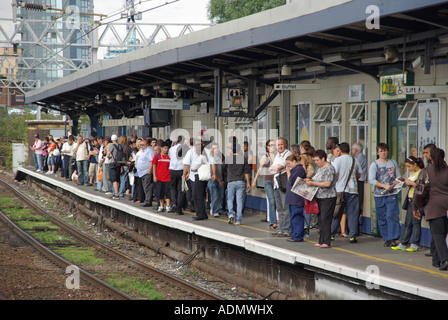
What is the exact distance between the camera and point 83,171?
21.7m

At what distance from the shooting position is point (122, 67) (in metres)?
16.9

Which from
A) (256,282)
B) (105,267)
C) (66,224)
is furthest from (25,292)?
(66,224)

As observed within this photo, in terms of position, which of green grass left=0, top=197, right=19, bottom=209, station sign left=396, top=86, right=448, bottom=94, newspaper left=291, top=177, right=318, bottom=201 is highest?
station sign left=396, top=86, right=448, bottom=94

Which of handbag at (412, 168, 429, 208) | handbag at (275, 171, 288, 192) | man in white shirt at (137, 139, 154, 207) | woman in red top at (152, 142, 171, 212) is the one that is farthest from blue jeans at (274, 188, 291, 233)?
man in white shirt at (137, 139, 154, 207)

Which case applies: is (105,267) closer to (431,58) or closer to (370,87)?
(370,87)

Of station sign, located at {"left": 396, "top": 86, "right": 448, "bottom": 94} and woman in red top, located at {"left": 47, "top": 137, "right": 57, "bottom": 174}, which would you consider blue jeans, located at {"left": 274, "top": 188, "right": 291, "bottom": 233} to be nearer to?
station sign, located at {"left": 396, "top": 86, "right": 448, "bottom": 94}

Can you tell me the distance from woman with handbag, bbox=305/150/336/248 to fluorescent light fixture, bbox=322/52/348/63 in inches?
72.1

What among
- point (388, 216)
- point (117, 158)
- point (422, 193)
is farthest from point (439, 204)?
point (117, 158)

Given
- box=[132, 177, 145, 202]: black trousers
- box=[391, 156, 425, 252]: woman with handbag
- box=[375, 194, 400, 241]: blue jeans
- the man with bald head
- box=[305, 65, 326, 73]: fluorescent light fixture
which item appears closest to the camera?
box=[391, 156, 425, 252]: woman with handbag

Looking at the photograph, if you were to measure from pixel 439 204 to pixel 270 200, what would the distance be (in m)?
4.22

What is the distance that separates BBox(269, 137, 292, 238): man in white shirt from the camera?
11.1 m

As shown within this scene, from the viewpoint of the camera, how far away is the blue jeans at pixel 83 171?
70.9ft

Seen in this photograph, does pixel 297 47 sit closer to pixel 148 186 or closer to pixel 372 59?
pixel 372 59

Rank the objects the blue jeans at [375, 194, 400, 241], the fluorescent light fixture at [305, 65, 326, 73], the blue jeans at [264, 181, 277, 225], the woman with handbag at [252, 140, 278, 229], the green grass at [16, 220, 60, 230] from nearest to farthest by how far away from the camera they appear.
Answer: the blue jeans at [375, 194, 400, 241] → the woman with handbag at [252, 140, 278, 229] → the blue jeans at [264, 181, 277, 225] → the fluorescent light fixture at [305, 65, 326, 73] → the green grass at [16, 220, 60, 230]
